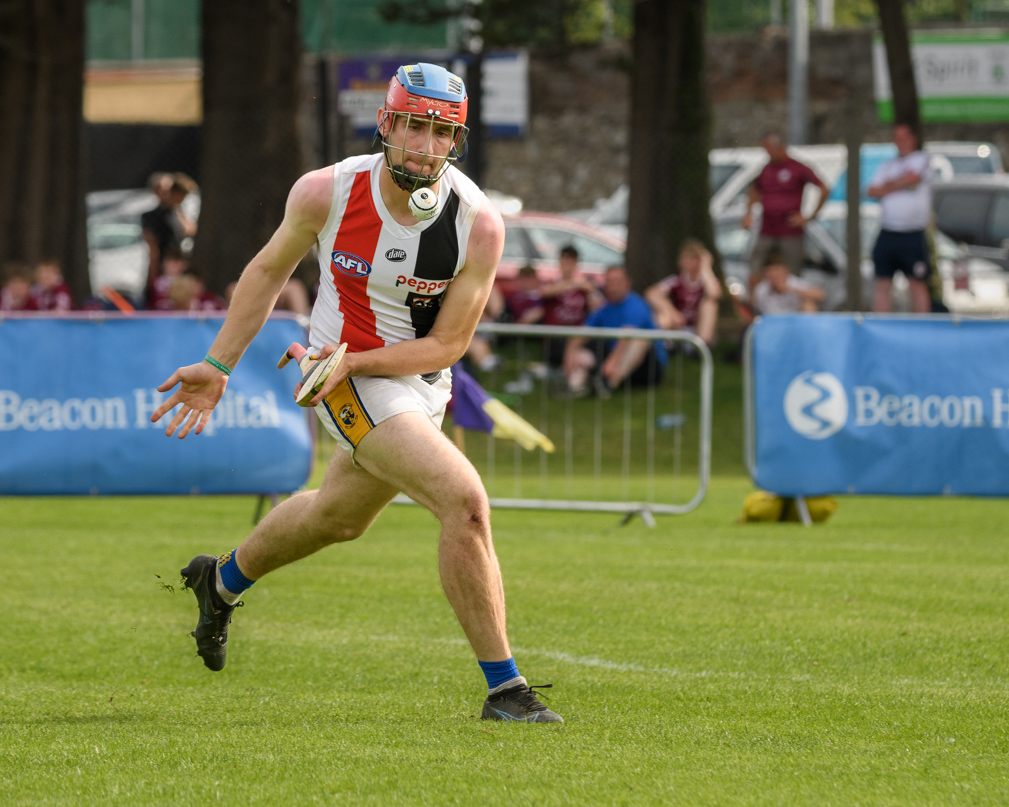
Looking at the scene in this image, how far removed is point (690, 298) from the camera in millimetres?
17047

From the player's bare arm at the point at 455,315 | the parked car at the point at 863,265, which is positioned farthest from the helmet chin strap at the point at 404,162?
the parked car at the point at 863,265

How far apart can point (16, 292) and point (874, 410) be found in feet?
31.0

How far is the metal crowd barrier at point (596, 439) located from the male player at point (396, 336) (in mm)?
5711

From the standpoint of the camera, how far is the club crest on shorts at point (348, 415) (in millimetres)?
5219

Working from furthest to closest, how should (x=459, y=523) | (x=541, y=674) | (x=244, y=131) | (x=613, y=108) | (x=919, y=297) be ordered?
(x=613, y=108)
(x=244, y=131)
(x=919, y=297)
(x=541, y=674)
(x=459, y=523)

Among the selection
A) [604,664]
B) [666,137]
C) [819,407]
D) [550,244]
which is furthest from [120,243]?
[604,664]

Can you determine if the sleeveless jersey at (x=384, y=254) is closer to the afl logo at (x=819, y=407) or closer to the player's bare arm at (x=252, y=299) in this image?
the player's bare arm at (x=252, y=299)

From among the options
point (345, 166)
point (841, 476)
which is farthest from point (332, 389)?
point (841, 476)

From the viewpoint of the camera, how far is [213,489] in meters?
10.7

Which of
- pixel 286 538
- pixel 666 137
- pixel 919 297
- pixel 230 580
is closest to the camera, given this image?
pixel 286 538

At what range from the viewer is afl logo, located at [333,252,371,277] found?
17.3 ft

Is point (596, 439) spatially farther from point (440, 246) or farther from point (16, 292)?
point (440, 246)

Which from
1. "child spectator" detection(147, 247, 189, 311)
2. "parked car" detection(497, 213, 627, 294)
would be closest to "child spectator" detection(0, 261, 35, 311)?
"child spectator" detection(147, 247, 189, 311)

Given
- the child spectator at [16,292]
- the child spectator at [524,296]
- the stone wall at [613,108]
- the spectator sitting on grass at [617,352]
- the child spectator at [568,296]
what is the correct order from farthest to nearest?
the stone wall at [613,108] < the child spectator at [524,296] < the child spectator at [568,296] < the child spectator at [16,292] < the spectator sitting on grass at [617,352]
